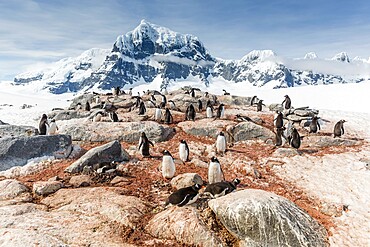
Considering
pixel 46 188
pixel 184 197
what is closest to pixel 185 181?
pixel 184 197

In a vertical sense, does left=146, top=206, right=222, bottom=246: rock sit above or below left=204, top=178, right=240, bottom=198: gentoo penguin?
below

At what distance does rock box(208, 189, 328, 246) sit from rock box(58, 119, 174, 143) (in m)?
10.8

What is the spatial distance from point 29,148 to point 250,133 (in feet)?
40.1

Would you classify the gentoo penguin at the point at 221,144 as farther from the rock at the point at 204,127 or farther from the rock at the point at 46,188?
the rock at the point at 46,188

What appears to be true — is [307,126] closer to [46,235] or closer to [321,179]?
[321,179]

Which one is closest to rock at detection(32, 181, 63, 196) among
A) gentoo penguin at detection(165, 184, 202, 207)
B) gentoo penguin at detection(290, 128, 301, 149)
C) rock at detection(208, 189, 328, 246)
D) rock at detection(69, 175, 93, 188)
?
rock at detection(69, 175, 93, 188)

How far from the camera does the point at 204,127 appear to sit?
20406mm

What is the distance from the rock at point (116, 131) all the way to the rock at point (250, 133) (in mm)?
4070

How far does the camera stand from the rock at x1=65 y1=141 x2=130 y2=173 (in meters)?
13.5

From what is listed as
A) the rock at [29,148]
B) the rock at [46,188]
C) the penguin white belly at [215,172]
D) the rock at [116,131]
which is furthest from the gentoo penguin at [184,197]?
the rock at [116,131]

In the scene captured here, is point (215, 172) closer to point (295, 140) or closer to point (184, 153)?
point (184, 153)

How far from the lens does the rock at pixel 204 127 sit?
20.0 metres

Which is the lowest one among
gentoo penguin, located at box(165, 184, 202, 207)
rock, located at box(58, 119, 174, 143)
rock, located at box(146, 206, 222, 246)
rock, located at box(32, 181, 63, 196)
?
rock, located at box(146, 206, 222, 246)

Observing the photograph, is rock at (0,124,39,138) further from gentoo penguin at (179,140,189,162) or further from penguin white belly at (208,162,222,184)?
penguin white belly at (208,162,222,184)
